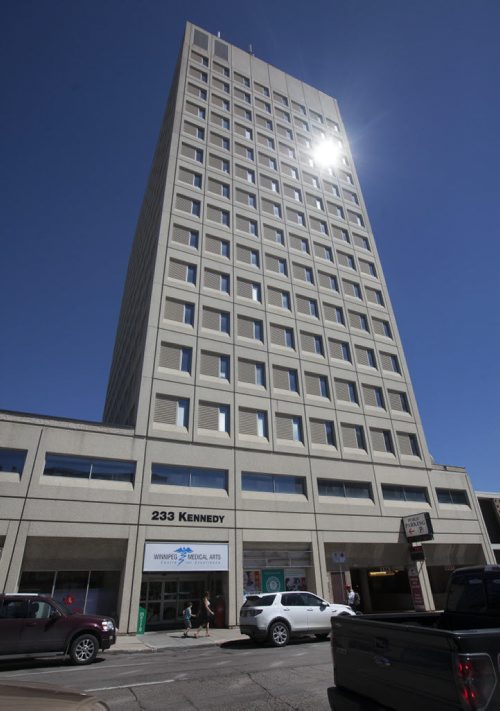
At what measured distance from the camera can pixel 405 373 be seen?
32.3 meters

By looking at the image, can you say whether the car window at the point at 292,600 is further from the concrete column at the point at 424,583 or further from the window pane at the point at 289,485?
the concrete column at the point at 424,583

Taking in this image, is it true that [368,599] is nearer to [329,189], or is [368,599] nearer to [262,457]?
[262,457]

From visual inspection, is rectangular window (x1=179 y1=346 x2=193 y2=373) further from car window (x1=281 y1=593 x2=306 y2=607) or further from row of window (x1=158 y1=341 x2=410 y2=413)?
car window (x1=281 y1=593 x2=306 y2=607)

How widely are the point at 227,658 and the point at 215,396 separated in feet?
45.6

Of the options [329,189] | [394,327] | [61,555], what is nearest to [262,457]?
[61,555]

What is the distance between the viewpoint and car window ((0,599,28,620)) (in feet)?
34.4

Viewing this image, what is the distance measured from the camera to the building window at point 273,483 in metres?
22.3

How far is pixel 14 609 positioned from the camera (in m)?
10.6

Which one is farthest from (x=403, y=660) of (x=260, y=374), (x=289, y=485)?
(x=260, y=374)

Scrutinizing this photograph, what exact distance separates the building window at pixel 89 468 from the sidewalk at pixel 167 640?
642 cm

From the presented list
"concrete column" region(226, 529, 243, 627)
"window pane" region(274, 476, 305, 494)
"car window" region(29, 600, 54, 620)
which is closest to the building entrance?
"concrete column" region(226, 529, 243, 627)

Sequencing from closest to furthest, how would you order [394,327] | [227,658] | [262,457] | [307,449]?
1. [227,658]
2. [262,457]
3. [307,449]
4. [394,327]

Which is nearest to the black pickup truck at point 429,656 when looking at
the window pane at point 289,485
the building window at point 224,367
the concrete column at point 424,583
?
the window pane at point 289,485

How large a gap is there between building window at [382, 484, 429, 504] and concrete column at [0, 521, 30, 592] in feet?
66.4
